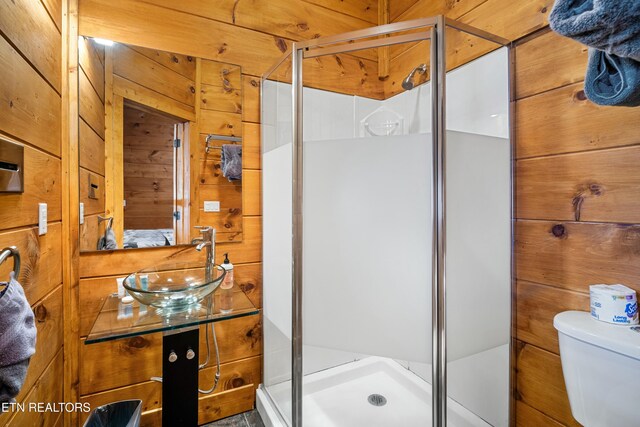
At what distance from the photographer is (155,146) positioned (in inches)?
56.5

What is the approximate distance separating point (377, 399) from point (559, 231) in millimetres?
1233

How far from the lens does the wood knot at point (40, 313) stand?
992mm

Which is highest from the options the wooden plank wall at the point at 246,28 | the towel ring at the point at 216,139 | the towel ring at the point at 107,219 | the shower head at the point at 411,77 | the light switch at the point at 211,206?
the wooden plank wall at the point at 246,28

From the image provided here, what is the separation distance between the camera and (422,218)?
→ 1032mm

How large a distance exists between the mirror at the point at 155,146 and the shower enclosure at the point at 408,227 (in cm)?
28

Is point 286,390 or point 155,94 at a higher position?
point 155,94

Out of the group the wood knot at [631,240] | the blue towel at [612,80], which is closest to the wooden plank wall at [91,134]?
the blue towel at [612,80]

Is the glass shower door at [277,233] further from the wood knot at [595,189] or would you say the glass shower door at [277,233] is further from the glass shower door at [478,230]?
the wood knot at [595,189]

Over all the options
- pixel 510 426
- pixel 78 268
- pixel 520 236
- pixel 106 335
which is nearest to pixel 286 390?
pixel 106 335

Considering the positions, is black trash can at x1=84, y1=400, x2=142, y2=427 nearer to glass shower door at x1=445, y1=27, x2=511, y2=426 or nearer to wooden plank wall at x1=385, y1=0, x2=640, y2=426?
glass shower door at x1=445, y1=27, x2=511, y2=426

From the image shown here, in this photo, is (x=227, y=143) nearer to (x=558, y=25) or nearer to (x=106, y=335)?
(x=106, y=335)

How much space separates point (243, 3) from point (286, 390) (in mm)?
1989

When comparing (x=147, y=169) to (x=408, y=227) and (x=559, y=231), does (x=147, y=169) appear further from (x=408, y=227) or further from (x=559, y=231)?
(x=559, y=231)

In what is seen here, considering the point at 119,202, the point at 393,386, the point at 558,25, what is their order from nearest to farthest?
the point at 558,25, the point at 119,202, the point at 393,386
